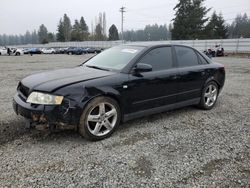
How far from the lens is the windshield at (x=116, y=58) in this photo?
436cm

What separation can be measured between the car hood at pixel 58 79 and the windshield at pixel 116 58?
28 centimetres

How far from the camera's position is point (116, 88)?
3.90 m

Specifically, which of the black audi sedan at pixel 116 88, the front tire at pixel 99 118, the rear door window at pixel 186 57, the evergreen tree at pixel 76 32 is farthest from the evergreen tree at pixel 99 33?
the front tire at pixel 99 118

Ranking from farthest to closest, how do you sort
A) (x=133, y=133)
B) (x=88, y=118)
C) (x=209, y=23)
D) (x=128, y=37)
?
1. (x=128, y=37)
2. (x=209, y=23)
3. (x=133, y=133)
4. (x=88, y=118)

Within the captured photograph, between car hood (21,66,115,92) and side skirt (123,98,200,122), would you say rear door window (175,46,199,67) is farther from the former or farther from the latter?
car hood (21,66,115,92)

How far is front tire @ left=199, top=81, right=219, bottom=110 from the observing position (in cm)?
547

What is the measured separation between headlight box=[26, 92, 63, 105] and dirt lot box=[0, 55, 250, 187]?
0.66m

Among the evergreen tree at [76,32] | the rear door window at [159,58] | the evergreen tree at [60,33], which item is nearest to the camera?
the rear door window at [159,58]

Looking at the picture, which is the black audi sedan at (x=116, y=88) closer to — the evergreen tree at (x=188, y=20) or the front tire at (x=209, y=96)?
the front tire at (x=209, y=96)

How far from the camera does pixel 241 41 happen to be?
31000mm

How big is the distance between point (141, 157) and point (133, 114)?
102 centimetres

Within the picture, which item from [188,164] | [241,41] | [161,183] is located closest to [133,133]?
[188,164]

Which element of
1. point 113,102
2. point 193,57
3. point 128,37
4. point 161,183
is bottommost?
point 161,183

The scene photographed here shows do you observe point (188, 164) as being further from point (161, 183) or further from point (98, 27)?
point (98, 27)
